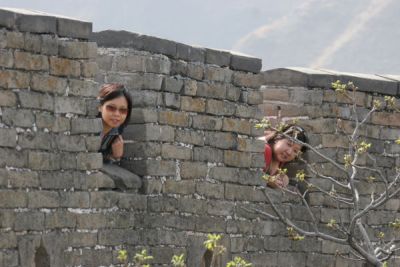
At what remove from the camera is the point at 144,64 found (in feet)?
43.8

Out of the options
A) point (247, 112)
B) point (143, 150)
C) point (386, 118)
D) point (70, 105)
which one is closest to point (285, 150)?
point (247, 112)

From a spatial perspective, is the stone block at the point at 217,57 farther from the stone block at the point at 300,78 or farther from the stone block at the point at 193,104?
the stone block at the point at 300,78

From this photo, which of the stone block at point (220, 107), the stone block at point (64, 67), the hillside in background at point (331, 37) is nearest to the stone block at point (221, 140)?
the stone block at point (220, 107)

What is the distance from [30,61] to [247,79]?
2.82 m

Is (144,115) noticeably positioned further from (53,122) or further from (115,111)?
(53,122)

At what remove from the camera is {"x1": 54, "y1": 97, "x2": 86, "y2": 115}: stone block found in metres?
12.4

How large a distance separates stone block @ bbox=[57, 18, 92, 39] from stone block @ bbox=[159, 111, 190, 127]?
3.63ft

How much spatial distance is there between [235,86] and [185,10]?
473ft

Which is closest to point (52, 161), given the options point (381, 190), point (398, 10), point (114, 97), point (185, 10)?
point (114, 97)

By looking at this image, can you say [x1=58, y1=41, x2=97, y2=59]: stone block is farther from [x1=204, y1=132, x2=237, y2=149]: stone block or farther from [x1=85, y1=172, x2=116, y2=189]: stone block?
[x1=204, y1=132, x2=237, y2=149]: stone block

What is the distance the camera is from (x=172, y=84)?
1359 centimetres

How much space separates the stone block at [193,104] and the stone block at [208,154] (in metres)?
0.30

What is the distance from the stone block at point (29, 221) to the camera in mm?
11984

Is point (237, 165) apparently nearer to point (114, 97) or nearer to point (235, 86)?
point (235, 86)
